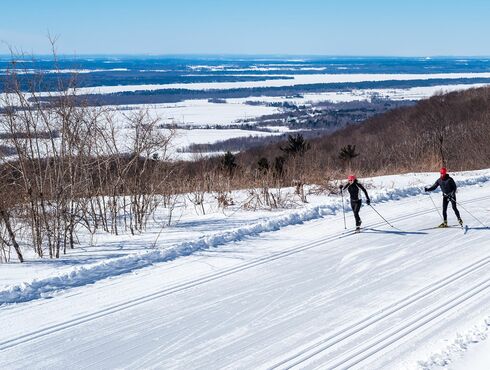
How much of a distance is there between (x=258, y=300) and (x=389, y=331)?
2.18 m

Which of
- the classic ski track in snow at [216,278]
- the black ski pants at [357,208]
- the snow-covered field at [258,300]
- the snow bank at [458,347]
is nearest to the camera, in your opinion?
the snow bank at [458,347]

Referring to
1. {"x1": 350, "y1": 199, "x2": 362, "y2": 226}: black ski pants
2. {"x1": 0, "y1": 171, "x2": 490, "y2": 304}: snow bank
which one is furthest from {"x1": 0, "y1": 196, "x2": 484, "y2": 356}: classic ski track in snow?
{"x1": 0, "y1": 171, "x2": 490, "y2": 304}: snow bank

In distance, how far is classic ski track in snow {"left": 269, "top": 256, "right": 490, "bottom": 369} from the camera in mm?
7271

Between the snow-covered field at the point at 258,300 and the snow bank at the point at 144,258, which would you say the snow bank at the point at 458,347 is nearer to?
the snow-covered field at the point at 258,300

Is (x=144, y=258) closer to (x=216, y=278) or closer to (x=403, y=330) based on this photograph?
(x=216, y=278)

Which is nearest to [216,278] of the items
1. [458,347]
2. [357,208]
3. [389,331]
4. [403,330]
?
[389,331]

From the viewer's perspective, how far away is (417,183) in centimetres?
2228

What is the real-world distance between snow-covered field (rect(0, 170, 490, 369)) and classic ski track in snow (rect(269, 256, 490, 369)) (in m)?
0.02

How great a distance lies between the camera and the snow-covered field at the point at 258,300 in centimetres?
751

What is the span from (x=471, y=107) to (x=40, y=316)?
85547mm

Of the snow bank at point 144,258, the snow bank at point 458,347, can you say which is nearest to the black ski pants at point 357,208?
the snow bank at point 144,258

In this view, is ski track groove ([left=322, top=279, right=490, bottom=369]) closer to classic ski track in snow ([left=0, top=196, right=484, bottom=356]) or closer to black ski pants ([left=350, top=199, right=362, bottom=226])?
classic ski track in snow ([left=0, top=196, right=484, bottom=356])

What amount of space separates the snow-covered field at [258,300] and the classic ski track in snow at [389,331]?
2cm

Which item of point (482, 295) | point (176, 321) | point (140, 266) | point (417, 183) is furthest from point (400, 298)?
point (417, 183)
